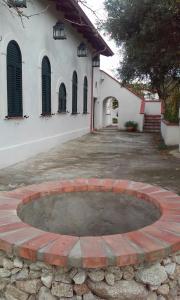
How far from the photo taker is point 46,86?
9.91 meters

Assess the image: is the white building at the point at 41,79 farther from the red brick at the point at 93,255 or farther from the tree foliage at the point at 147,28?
the red brick at the point at 93,255

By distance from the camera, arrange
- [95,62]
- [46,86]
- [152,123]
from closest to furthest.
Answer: [46,86] → [95,62] → [152,123]

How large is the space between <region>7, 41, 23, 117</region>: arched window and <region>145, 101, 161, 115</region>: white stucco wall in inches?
613

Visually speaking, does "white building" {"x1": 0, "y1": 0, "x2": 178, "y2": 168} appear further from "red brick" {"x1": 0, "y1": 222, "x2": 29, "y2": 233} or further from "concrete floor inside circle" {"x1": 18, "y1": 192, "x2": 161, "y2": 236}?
"red brick" {"x1": 0, "y1": 222, "x2": 29, "y2": 233}

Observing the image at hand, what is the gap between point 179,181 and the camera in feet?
20.0

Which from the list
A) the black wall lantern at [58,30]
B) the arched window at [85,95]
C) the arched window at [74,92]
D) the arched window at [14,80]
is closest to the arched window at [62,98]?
the arched window at [74,92]

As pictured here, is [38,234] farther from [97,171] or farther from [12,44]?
[12,44]

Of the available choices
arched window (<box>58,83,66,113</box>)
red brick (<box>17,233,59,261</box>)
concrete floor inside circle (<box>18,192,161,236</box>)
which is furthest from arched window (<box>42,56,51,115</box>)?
red brick (<box>17,233,59,261</box>)

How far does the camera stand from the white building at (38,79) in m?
7.30

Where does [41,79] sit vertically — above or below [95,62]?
below

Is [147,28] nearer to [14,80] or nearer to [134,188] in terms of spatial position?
[14,80]

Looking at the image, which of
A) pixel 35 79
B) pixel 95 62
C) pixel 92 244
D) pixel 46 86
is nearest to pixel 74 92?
pixel 46 86

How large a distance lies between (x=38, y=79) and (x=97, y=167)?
356 cm

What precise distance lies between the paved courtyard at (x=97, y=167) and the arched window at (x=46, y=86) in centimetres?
148
